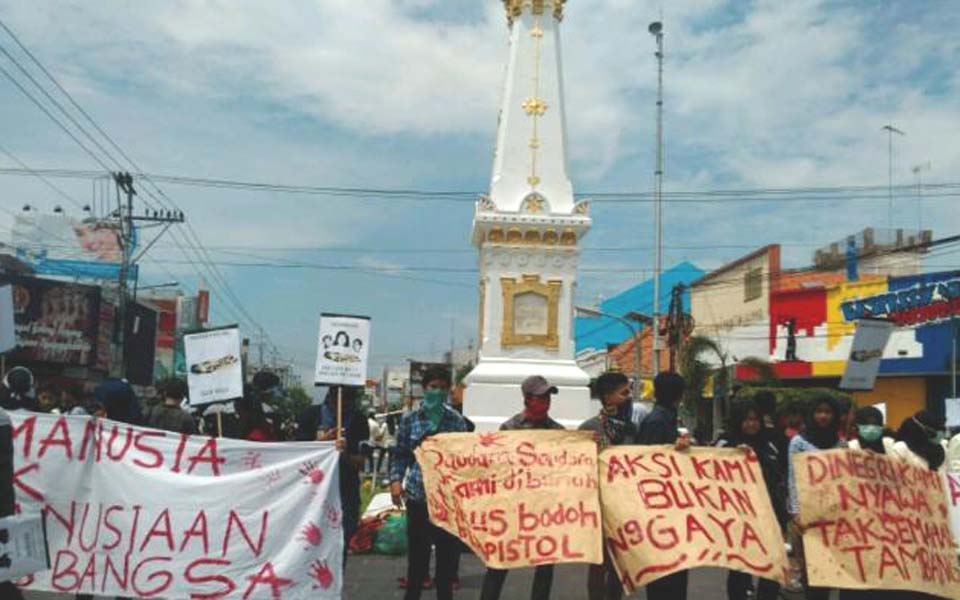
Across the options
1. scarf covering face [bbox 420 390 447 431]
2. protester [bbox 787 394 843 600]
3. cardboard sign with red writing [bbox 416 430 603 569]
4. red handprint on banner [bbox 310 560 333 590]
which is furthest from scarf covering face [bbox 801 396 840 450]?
red handprint on banner [bbox 310 560 333 590]

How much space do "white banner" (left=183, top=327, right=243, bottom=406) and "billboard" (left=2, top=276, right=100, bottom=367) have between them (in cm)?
2738

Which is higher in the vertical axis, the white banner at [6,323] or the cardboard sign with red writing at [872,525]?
the white banner at [6,323]

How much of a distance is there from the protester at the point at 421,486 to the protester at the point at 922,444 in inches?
121

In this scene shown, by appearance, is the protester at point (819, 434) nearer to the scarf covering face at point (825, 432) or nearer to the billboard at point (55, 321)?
the scarf covering face at point (825, 432)

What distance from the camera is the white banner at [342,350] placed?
784 centimetres

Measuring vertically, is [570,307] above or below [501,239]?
below

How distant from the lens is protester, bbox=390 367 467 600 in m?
6.72

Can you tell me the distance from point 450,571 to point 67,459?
2.64 metres

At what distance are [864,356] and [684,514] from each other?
153 inches

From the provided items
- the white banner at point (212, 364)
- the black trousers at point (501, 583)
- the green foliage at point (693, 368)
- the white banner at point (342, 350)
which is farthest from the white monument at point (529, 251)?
the green foliage at point (693, 368)

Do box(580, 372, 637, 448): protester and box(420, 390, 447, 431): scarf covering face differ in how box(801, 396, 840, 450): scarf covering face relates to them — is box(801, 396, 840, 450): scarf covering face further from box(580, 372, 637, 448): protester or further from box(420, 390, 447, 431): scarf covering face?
box(420, 390, 447, 431): scarf covering face

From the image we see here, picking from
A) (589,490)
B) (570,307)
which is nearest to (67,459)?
(589,490)

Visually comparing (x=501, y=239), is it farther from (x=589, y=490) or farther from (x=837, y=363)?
(x=837, y=363)

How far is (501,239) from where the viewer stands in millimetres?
16391
